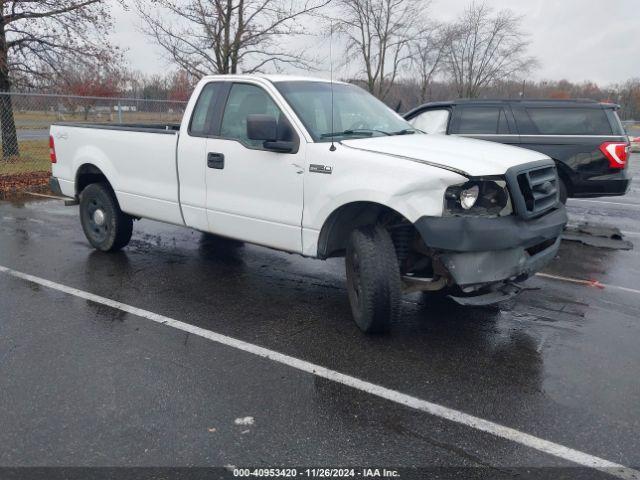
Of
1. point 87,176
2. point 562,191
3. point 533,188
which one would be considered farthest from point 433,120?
point 87,176

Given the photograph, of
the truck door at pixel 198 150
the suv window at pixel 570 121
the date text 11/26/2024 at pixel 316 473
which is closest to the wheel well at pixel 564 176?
the suv window at pixel 570 121

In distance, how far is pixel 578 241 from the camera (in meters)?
7.73

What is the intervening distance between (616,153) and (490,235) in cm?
524

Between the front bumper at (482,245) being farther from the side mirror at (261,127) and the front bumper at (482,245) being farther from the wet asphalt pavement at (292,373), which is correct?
the side mirror at (261,127)

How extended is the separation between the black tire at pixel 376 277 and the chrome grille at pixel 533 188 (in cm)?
95

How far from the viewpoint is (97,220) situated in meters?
6.73

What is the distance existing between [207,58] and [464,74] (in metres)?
32.0

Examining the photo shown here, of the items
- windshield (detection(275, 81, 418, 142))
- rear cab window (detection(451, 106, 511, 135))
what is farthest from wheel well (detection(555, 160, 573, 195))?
windshield (detection(275, 81, 418, 142))

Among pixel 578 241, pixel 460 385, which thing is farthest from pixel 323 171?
pixel 578 241

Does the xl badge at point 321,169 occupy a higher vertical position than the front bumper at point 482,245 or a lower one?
higher

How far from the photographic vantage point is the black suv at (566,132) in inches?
310

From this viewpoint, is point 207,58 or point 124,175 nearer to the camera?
point 124,175

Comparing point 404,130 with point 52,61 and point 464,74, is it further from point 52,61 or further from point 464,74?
point 464,74

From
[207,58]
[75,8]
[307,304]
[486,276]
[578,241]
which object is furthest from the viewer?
[207,58]
